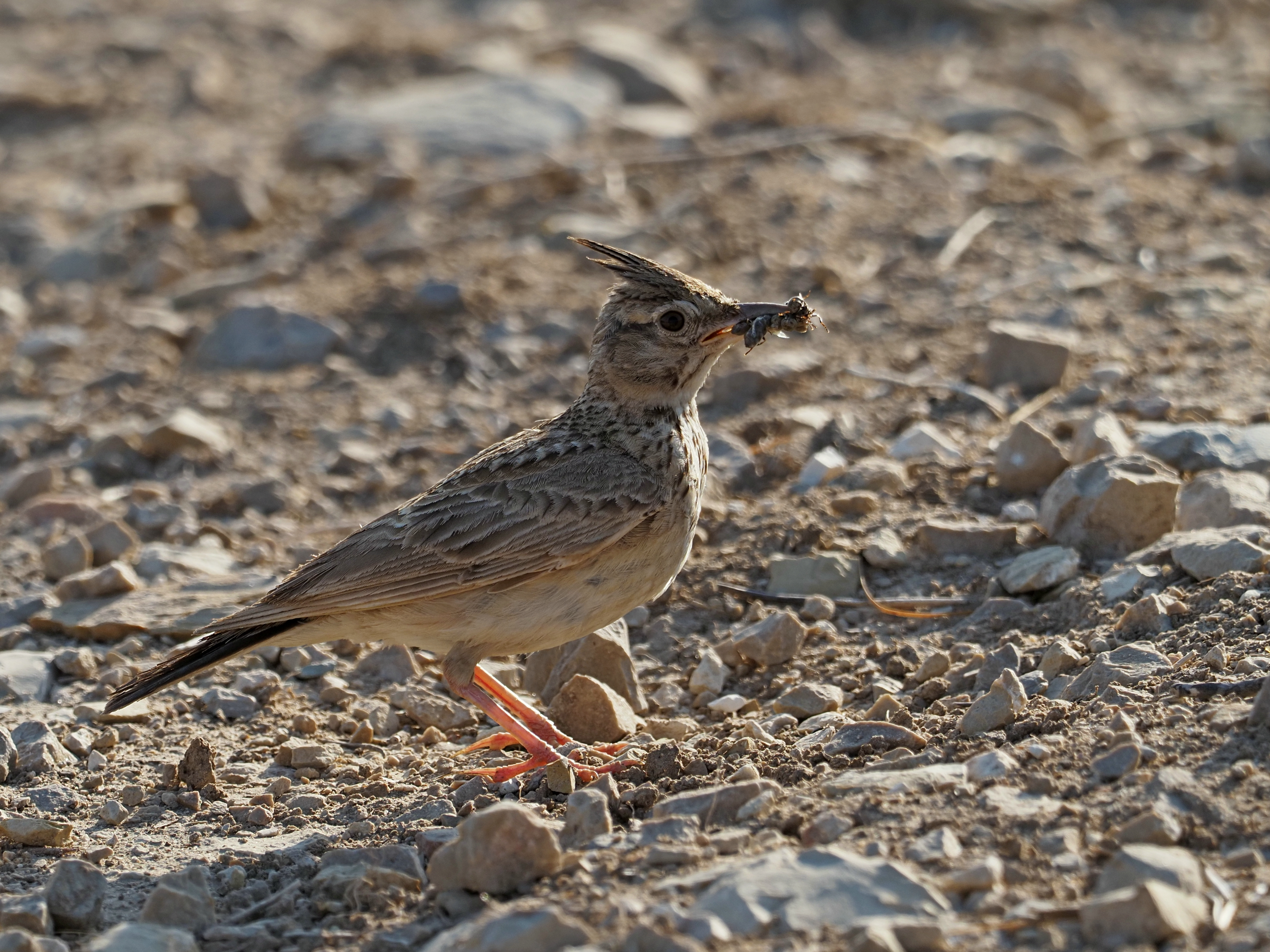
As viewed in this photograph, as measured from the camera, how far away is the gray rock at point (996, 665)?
5.40 m

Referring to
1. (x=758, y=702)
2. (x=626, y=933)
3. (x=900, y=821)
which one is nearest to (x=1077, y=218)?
(x=758, y=702)

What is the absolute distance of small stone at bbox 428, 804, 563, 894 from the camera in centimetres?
431

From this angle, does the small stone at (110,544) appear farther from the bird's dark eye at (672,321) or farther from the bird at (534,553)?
the bird's dark eye at (672,321)

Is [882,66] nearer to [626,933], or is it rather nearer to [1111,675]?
[1111,675]

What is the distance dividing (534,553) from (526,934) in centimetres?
195

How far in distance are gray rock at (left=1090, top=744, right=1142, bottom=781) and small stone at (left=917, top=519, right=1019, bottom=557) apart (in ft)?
7.41

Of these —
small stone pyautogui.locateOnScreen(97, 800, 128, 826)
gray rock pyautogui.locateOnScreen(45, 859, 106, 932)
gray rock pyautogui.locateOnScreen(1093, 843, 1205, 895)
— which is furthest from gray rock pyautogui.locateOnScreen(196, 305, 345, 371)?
gray rock pyautogui.locateOnScreen(1093, 843, 1205, 895)

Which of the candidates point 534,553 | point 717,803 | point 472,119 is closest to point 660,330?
point 534,553

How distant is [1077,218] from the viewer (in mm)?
10125

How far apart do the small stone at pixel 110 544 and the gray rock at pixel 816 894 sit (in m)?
4.51

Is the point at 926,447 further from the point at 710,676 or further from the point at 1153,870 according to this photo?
the point at 1153,870

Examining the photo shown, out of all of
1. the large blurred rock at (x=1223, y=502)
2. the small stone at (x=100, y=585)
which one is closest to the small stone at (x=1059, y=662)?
the large blurred rock at (x=1223, y=502)

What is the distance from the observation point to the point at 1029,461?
6922mm

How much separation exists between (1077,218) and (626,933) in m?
7.47
